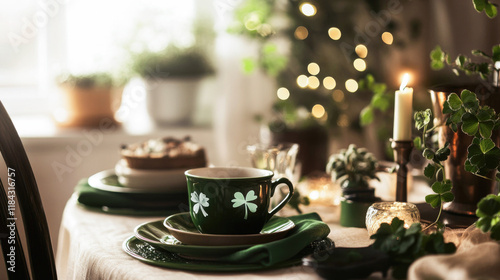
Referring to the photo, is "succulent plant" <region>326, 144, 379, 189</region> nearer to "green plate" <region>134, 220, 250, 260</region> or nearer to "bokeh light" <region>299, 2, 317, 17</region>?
"green plate" <region>134, 220, 250, 260</region>

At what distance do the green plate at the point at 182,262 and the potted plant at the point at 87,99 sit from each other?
1.92 metres

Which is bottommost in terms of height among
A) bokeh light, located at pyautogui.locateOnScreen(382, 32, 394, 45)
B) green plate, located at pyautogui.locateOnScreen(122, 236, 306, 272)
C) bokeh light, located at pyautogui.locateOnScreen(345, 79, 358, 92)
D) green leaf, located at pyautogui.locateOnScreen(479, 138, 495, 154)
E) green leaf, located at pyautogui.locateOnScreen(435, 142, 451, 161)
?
green plate, located at pyautogui.locateOnScreen(122, 236, 306, 272)

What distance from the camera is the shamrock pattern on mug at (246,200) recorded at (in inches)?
31.6

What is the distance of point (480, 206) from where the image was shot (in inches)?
27.4

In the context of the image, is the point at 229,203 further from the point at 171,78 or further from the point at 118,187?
the point at 171,78

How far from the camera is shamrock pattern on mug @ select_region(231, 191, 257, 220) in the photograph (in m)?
0.80

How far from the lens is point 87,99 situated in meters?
2.66

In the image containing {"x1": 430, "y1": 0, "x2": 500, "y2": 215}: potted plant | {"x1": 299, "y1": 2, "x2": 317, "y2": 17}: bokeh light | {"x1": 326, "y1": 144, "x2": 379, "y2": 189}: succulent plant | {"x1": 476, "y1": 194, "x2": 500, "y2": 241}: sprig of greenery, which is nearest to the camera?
{"x1": 476, "y1": 194, "x2": 500, "y2": 241}: sprig of greenery

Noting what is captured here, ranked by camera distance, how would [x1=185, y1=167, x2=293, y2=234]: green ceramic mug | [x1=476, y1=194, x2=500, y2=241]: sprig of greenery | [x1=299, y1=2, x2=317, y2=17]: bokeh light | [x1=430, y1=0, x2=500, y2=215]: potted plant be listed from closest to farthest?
[x1=476, y1=194, x2=500, y2=241]: sprig of greenery
[x1=185, y1=167, x2=293, y2=234]: green ceramic mug
[x1=430, y1=0, x2=500, y2=215]: potted plant
[x1=299, y1=2, x2=317, y2=17]: bokeh light

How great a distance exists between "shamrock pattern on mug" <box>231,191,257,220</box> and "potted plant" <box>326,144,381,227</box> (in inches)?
9.7

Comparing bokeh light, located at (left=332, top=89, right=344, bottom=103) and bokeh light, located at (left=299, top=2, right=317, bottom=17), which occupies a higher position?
bokeh light, located at (left=299, top=2, right=317, bottom=17)

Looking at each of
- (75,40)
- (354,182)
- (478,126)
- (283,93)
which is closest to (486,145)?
(478,126)

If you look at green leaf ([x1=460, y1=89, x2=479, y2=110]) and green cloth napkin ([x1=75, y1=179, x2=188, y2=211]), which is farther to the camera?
green cloth napkin ([x1=75, y1=179, x2=188, y2=211])

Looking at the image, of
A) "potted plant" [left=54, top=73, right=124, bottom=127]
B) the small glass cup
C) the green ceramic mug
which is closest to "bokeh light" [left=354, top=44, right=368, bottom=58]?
"potted plant" [left=54, top=73, right=124, bottom=127]
